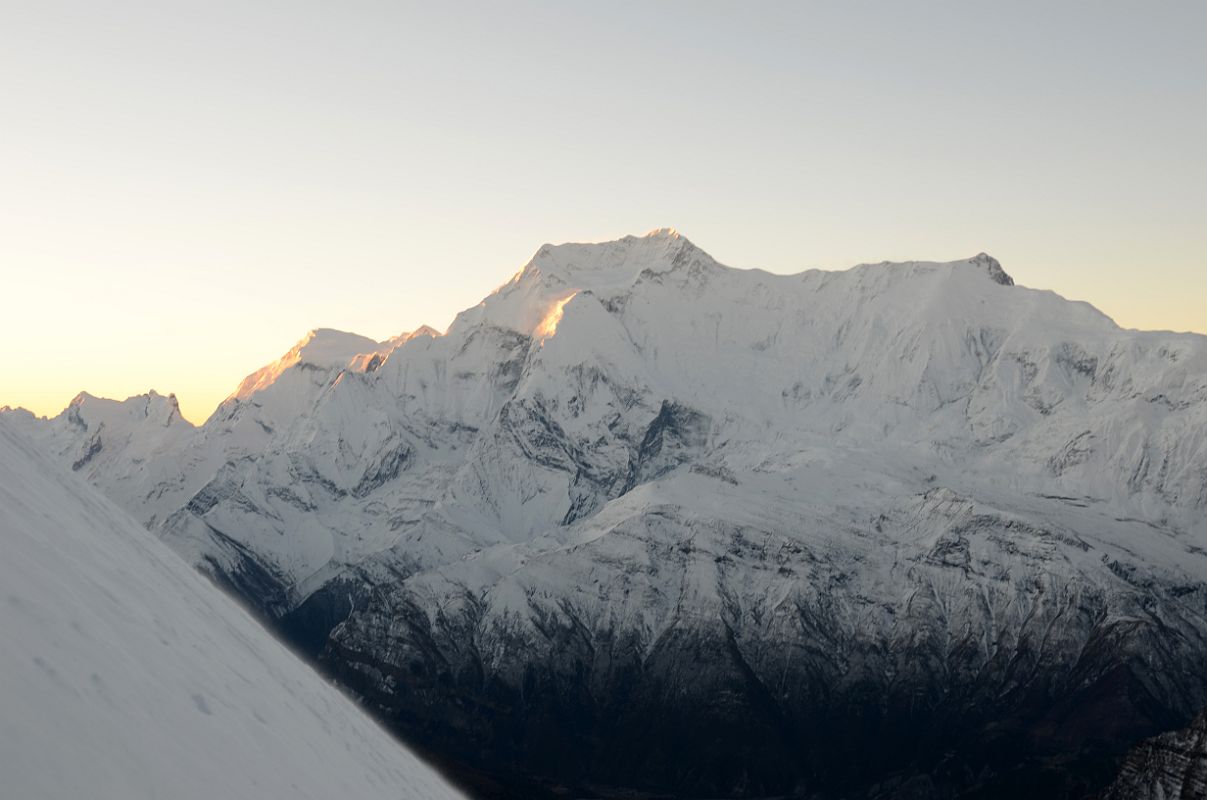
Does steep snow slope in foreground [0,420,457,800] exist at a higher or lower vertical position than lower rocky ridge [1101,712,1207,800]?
lower

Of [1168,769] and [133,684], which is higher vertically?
[1168,769]

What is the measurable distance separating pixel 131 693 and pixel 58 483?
465 inches

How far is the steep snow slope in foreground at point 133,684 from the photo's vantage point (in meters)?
18.7

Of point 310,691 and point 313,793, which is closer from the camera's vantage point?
point 313,793

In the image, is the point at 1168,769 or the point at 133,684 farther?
the point at 1168,769

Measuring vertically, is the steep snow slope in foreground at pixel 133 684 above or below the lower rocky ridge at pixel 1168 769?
below

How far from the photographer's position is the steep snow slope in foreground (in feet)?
61.2

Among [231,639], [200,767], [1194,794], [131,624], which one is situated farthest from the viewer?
[1194,794]

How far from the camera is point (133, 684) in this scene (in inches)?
862

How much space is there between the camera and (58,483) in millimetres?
32094

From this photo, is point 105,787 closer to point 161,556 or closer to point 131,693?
point 131,693

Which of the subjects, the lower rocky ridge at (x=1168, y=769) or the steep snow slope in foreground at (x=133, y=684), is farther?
the lower rocky ridge at (x=1168, y=769)

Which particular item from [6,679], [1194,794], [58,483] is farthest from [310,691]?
[1194,794]

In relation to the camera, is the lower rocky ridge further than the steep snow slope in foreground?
Yes
